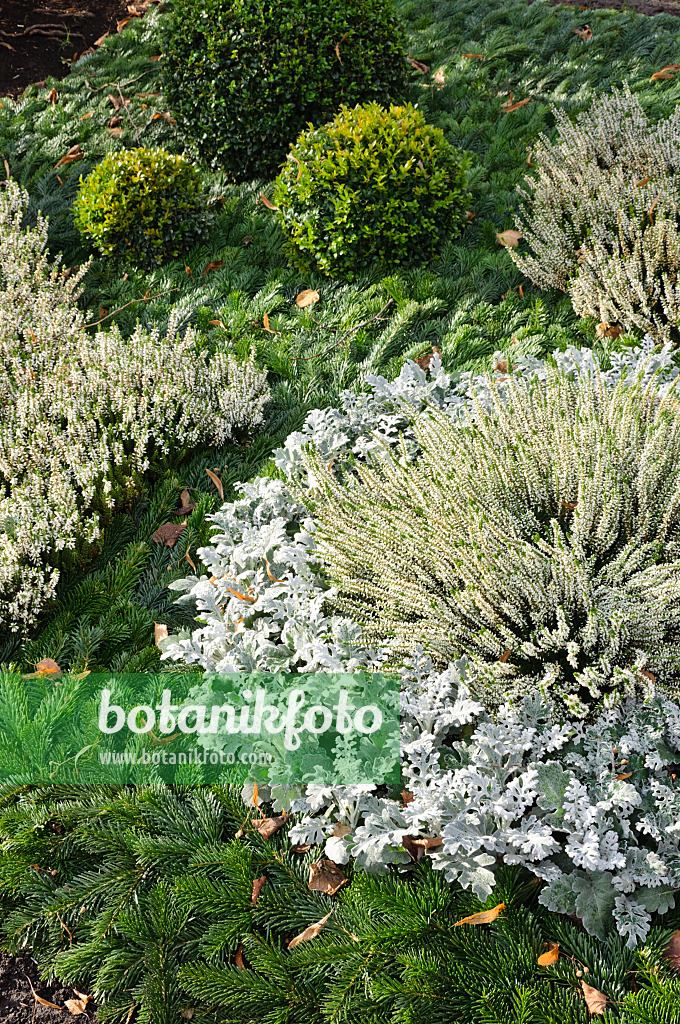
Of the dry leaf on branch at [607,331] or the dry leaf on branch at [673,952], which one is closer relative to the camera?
the dry leaf on branch at [673,952]

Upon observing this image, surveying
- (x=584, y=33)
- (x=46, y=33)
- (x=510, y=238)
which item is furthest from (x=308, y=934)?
(x=46, y=33)

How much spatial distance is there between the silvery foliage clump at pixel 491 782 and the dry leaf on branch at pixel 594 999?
13cm

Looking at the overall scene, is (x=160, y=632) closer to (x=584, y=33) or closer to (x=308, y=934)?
(x=308, y=934)

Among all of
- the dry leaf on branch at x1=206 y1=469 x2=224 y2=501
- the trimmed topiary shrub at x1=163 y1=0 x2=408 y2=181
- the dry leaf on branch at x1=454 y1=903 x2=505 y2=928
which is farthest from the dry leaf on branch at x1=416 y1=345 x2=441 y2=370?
the dry leaf on branch at x1=454 y1=903 x2=505 y2=928

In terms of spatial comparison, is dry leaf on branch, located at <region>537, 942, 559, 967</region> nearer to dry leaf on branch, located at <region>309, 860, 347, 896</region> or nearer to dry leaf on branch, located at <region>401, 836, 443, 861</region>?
dry leaf on branch, located at <region>401, 836, 443, 861</region>

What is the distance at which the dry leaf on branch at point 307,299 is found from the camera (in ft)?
14.1

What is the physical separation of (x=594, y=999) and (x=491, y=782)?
0.52m

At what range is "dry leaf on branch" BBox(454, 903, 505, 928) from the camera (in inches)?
77.4

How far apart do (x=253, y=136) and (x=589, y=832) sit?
15.3ft

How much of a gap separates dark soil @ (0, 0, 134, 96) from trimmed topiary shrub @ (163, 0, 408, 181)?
236 centimetres

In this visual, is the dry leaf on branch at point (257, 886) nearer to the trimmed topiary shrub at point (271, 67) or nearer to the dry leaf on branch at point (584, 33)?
the trimmed topiary shrub at point (271, 67)

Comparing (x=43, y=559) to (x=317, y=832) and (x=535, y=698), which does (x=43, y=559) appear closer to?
(x=317, y=832)

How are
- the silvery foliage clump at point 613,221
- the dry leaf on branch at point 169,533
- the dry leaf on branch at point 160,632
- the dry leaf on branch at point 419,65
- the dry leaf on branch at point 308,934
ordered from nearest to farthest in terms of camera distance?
the dry leaf on branch at point 308,934, the dry leaf on branch at point 160,632, the dry leaf on branch at point 169,533, the silvery foliage clump at point 613,221, the dry leaf on branch at point 419,65

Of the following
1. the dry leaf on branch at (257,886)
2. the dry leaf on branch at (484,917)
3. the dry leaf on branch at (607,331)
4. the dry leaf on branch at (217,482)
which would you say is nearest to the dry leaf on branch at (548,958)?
the dry leaf on branch at (484,917)
